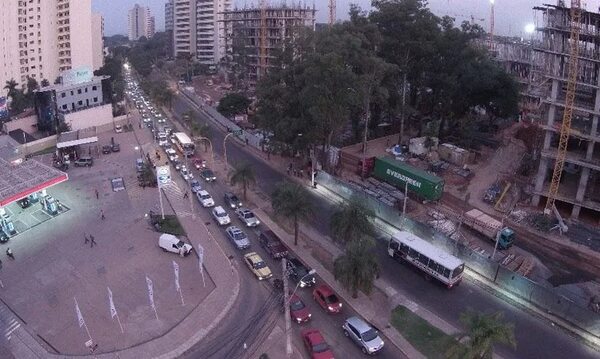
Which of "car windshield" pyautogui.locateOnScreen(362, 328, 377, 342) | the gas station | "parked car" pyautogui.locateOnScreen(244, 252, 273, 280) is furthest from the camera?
the gas station

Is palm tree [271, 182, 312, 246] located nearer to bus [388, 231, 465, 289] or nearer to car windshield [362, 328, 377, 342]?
bus [388, 231, 465, 289]

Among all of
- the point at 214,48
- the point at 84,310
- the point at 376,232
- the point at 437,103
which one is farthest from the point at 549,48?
the point at 214,48

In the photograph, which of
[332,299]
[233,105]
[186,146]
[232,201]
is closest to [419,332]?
[332,299]

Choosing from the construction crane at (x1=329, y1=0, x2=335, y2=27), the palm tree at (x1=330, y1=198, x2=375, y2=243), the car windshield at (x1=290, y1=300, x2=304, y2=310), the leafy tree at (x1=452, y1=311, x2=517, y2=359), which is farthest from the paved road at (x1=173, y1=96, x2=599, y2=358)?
the construction crane at (x1=329, y1=0, x2=335, y2=27)

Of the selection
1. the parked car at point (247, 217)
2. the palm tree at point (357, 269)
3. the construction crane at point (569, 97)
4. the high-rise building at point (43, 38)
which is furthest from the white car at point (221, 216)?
the high-rise building at point (43, 38)

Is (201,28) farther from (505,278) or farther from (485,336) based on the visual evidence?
(485,336)

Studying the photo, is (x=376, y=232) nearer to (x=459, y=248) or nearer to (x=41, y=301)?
(x=459, y=248)
